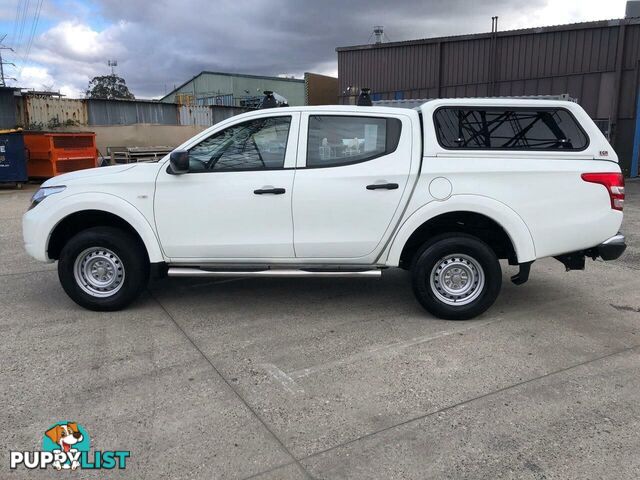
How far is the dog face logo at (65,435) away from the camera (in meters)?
3.02

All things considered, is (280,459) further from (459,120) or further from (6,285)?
(6,285)

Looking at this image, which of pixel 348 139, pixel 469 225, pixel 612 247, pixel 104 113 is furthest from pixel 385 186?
pixel 104 113

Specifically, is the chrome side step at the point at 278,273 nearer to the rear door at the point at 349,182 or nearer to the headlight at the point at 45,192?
the rear door at the point at 349,182

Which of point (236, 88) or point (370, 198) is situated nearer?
point (370, 198)

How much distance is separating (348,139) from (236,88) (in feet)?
145

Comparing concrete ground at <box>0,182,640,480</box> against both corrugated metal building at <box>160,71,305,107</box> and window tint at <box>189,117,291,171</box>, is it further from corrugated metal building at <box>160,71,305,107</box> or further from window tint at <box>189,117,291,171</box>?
corrugated metal building at <box>160,71,305,107</box>

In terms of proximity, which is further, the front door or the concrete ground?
the front door

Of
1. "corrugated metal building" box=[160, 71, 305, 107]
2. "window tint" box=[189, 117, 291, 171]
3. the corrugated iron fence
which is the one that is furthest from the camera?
"corrugated metal building" box=[160, 71, 305, 107]

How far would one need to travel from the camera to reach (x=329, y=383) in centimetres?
371

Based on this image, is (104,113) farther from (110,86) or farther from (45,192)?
(110,86)

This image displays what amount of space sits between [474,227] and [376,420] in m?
→ 2.38

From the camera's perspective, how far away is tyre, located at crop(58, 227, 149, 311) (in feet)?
16.2

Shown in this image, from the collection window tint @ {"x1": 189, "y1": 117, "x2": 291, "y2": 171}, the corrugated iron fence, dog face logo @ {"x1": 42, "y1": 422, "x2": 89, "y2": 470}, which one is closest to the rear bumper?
window tint @ {"x1": 189, "y1": 117, "x2": 291, "y2": 171}

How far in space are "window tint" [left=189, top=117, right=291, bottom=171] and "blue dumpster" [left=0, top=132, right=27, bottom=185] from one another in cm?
1351
